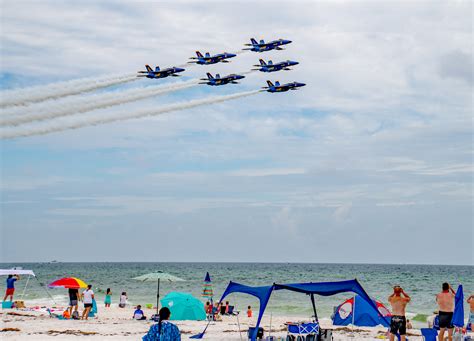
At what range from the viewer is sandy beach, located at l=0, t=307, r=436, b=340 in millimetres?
20750

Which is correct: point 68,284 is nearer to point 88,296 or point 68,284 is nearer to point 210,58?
point 88,296

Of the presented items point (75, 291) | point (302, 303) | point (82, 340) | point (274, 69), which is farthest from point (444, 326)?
point (274, 69)

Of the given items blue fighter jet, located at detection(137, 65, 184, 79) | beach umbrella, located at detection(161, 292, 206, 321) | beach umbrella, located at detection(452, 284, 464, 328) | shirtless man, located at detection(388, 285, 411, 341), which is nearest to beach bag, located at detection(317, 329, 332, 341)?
shirtless man, located at detection(388, 285, 411, 341)

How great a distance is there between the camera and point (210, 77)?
4988 centimetres

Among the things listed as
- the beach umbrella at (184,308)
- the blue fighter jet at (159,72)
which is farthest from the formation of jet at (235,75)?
the beach umbrella at (184,308)

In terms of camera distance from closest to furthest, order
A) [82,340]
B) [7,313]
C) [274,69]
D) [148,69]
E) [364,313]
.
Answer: [82,340] < [364,313] < [7,313] < [148,69] < [274,69]

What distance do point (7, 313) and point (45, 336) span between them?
8.29m

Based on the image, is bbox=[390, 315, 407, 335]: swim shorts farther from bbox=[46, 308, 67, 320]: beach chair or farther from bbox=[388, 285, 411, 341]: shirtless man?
bbox=[46, 308, 67, 320]: beach chair

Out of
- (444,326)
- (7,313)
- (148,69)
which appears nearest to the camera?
(444,326)

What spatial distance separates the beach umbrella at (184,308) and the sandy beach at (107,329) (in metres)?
0.90

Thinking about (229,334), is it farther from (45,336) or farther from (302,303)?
(302,303)

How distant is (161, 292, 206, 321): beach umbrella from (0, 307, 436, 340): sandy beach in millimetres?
903

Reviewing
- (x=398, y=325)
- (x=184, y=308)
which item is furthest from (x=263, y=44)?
(x=398, y=325)

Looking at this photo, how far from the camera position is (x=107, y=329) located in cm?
2291
